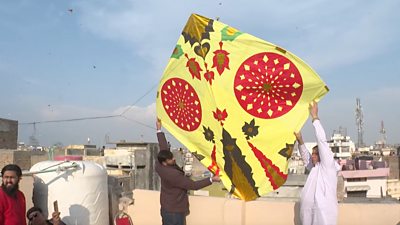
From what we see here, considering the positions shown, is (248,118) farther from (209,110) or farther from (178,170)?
(178,170)

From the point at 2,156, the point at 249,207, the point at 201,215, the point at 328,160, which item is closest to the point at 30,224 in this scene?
the point at 201,215

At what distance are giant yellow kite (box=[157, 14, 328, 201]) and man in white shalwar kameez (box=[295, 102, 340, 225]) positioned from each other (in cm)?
61

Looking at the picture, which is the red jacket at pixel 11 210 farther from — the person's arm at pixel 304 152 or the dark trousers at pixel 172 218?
the person's arm at pixel 304 152

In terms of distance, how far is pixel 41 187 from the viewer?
4.85 m

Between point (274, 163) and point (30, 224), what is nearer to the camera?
point (30, 224)

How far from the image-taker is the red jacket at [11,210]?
12.0 ft

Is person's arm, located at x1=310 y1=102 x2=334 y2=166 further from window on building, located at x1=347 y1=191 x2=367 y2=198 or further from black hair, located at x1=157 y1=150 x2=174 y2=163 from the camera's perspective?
window on building, located at x1=347 y1=191 x2=367 y2=198

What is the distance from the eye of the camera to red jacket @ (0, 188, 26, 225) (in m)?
3.65

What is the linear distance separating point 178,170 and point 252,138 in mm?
1050

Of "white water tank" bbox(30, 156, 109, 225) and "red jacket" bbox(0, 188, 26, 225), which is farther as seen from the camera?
"white water tank" bbox(30, 156, 109, 225)

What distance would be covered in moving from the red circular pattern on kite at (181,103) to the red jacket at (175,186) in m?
1.08

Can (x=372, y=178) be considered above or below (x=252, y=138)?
below

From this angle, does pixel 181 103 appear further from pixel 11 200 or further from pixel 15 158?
pixel 15 158

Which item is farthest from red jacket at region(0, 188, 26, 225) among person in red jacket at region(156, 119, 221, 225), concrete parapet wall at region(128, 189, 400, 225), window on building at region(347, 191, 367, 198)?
window on building at region(347, 191, 367, 198)
